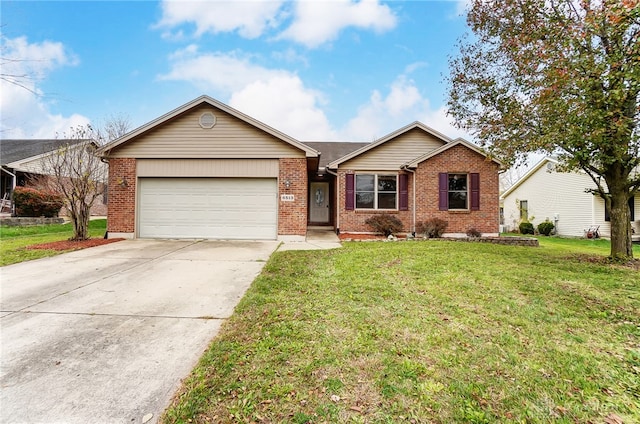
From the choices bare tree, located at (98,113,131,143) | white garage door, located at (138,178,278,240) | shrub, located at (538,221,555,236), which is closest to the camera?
white garage door, located at (138,178,278,240)

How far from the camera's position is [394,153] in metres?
12.3

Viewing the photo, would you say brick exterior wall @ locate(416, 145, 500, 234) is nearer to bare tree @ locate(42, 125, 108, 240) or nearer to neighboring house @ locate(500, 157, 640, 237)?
neighboring house @ locate(500, 157, 640, 237)

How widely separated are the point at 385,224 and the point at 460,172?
12.1ft

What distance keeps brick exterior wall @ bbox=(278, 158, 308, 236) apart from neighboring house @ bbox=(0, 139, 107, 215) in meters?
A: 13.5

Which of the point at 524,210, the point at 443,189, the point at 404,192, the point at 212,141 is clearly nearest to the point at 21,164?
the point at 212,141

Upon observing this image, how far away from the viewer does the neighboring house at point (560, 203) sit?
627 inches

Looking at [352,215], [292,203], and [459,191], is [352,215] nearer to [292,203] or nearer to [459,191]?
[292,203]

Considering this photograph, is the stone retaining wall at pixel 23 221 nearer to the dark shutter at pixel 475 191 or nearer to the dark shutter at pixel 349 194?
the dark shutter at pixel 349 194

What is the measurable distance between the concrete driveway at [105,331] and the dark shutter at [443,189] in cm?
837

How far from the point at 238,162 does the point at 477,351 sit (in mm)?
8958

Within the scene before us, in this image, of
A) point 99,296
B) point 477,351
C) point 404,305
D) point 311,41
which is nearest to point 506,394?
point 477,351

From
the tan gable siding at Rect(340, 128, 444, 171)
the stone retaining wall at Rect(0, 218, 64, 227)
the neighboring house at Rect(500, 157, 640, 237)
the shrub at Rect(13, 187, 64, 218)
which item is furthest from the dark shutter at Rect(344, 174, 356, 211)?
the stone retaining wall at Rect(0, 218, 64, 227)

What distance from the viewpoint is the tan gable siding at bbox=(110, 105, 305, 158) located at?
9969mm

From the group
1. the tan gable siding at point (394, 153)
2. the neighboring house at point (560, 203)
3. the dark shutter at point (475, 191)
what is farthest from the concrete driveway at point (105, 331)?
the neighboring house at point (560, 203)
